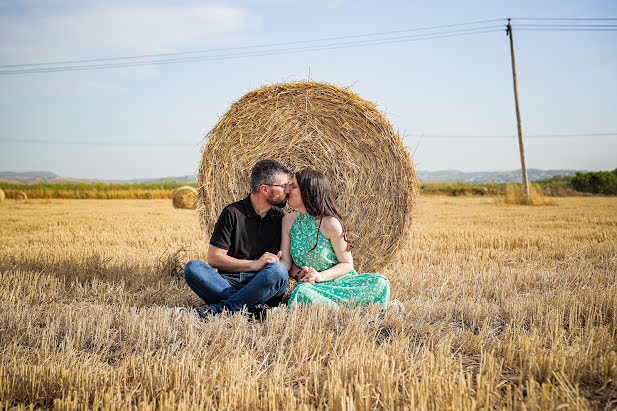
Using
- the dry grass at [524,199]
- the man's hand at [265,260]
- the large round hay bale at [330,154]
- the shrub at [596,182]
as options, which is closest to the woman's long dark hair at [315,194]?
the man's hand at [265,260]

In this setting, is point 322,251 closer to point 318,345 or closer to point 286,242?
point 286,242

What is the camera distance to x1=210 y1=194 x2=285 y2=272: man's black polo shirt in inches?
171

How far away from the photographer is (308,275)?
13.3ft

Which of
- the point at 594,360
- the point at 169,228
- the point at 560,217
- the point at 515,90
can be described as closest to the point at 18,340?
the point at 594,360

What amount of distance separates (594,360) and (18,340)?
12.1 ft

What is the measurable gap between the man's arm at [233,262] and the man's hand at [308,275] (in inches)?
10.1

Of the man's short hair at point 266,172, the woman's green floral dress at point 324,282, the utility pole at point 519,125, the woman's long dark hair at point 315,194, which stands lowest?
the woman's green floral dress at point 324,282

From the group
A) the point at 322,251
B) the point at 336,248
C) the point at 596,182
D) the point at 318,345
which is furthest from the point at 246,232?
the point at 596,182

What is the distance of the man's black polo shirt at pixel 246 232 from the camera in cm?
434

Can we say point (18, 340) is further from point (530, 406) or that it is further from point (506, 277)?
point (506, 277)

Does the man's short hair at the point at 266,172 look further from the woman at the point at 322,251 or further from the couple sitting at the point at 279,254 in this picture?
the woman at the point at 322,251

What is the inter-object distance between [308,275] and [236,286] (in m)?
0.75

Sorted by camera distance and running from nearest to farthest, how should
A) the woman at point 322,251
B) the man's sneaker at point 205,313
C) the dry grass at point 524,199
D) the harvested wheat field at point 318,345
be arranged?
the harvested wheat field at point 318,345, the man's sneaker at point 205,313, the woman at point 322,251, the dry grass at point 524,199

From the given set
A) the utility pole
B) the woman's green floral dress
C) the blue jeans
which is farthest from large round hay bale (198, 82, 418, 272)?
the utility pole
